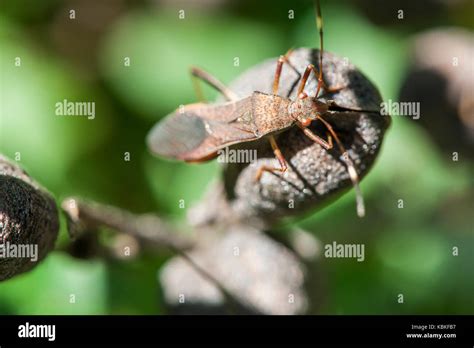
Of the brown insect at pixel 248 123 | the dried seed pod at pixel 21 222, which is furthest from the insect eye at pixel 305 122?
the dried seed pod at pixel 21 222

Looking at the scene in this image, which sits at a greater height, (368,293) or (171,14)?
(171,14)

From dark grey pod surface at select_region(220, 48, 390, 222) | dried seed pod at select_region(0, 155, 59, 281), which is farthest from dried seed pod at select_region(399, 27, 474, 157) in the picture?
dried seed pod at select_region(0, 155, 59, 281)

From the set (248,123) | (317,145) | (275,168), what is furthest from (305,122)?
(248,123)

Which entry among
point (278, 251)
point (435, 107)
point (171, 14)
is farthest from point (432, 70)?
point (171, 14)

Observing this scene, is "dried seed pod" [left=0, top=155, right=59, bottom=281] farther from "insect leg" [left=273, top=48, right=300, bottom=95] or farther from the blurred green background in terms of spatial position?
the blurred green background

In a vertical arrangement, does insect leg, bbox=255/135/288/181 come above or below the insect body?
below

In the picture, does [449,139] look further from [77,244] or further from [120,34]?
[120,34]
